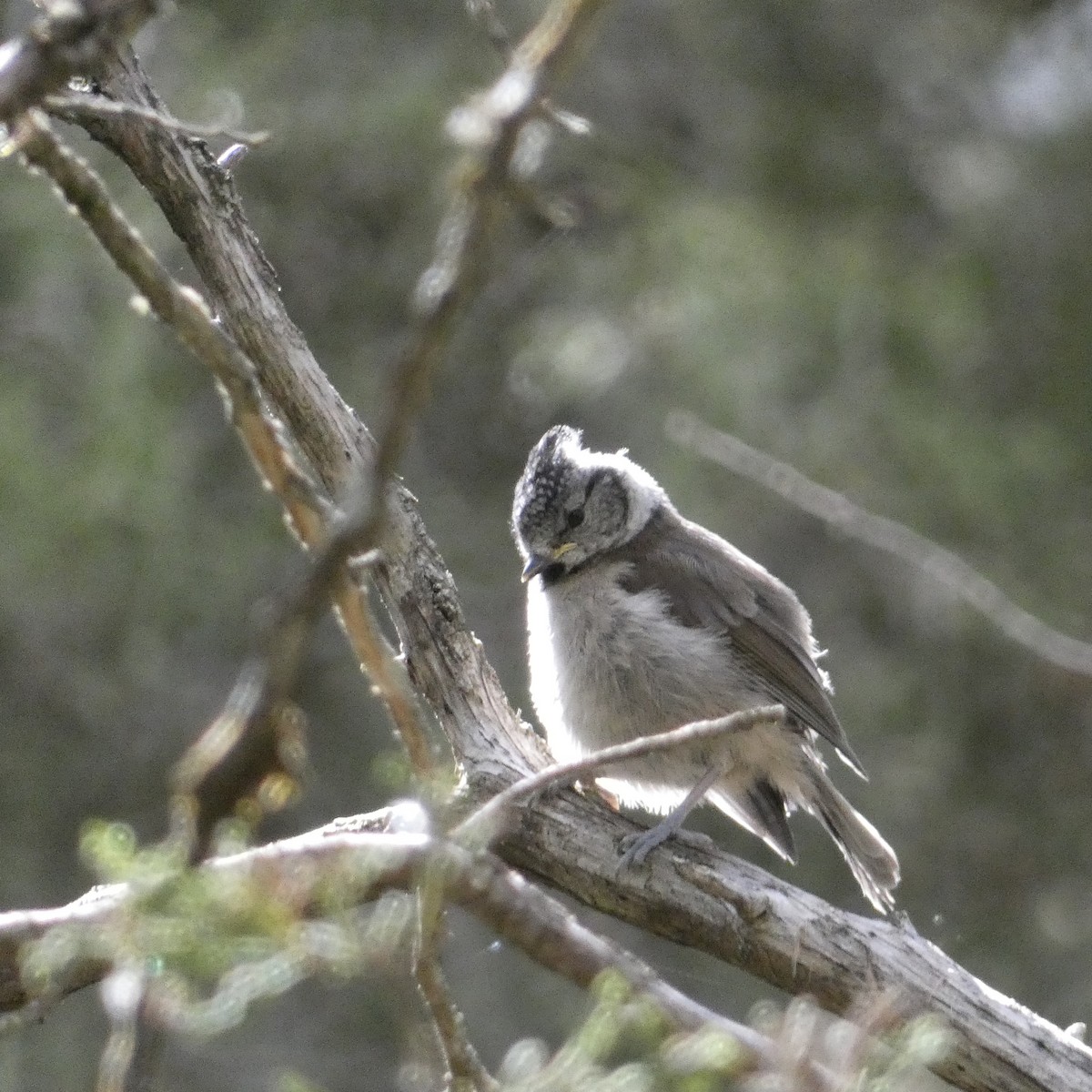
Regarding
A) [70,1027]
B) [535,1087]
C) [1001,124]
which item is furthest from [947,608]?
[535,1087]

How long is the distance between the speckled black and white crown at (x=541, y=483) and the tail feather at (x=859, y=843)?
130cm

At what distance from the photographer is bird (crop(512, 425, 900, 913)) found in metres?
5.22

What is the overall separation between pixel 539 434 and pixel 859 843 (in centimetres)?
512

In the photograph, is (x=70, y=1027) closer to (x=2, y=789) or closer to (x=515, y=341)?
(x=2, y=789)

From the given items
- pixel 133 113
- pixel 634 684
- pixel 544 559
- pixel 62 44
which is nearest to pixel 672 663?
pixel 634 684

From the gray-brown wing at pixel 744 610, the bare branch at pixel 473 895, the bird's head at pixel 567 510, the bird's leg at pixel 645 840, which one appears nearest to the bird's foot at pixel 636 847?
the bird's leg at pixel 645 840

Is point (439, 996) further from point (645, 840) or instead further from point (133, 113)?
point (645, 840)

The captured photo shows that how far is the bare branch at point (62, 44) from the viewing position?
220cm

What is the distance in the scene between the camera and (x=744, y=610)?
18.1ft

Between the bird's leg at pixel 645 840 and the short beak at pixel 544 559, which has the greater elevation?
the short beak at pixel 544 559

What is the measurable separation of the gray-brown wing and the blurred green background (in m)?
3.20

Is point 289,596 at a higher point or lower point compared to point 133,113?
lower

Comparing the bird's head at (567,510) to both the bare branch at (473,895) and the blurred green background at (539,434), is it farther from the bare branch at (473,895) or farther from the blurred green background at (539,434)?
the blurred green background at (539,434)

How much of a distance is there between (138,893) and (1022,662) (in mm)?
8684
